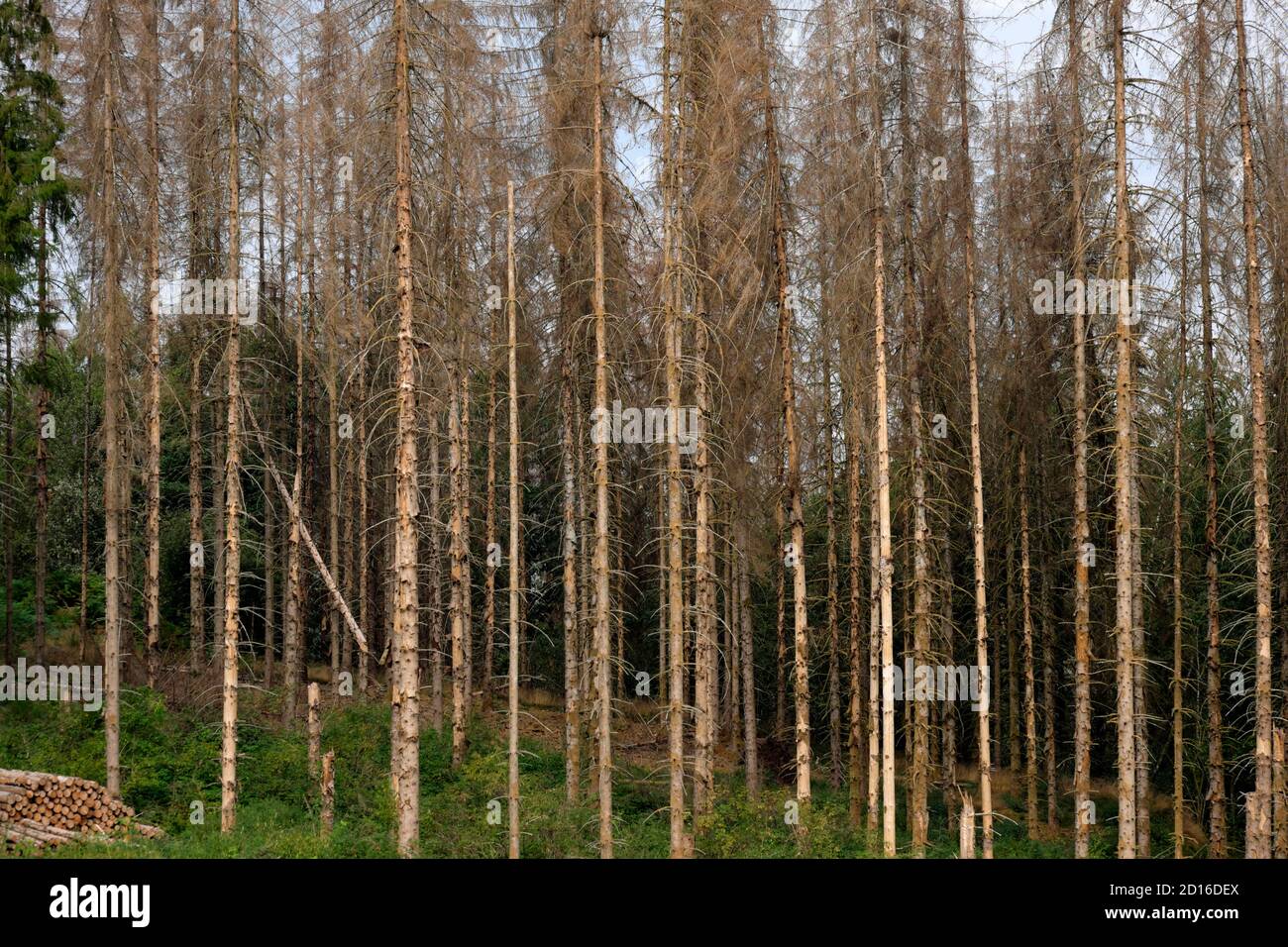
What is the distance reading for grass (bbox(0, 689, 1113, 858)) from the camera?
13.9 m

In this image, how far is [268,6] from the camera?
1545 centimetres

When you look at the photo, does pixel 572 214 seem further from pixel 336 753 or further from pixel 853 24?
pixel 336 753

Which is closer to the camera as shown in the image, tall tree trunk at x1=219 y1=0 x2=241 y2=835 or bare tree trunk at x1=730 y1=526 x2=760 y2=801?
tall tree trunk at x1=219 y1=0 x2=241 y2=835

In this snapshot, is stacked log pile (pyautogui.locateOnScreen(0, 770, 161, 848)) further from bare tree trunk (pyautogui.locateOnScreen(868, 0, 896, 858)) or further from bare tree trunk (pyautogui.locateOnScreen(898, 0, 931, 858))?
bare tree trunk (pyautogui.locateOnScreen(898, 0, 931, 858))

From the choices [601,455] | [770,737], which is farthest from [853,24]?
[770,737]

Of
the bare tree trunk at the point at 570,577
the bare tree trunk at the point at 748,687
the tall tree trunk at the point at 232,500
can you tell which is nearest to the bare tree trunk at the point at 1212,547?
the bare tree trunk at the point at 748,687

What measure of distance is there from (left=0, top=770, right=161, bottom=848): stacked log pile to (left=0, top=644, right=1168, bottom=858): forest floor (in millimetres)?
594

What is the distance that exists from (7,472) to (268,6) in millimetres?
14117

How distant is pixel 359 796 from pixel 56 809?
14.3ft

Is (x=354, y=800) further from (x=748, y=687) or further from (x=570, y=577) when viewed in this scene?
(x=748, y=687)

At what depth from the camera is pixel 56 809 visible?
45.6ft

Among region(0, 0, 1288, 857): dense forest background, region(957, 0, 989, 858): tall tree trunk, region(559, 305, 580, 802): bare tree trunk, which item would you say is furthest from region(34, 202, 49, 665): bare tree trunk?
region(957, 0, 989, 858): tall tree trunk

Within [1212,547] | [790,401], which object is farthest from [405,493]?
[1212,547]

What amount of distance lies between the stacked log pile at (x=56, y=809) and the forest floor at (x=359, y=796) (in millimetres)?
594
